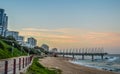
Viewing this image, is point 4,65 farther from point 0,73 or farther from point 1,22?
point 1,22

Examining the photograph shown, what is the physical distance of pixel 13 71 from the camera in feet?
44.1

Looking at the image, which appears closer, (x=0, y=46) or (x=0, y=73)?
(x=0, y=73)

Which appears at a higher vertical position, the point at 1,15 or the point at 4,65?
the point at 1,15

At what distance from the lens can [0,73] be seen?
1104 cm

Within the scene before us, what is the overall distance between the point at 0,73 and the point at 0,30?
137m

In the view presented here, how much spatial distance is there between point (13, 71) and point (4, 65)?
2.15 meters

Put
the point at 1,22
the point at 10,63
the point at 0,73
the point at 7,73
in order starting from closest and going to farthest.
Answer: the point at 0,73, the point at 7,73, the point at 10,63, the point at 1,22

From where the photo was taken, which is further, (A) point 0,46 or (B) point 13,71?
(A) point 0,46

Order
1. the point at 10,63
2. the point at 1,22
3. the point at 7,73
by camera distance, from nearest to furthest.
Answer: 1. the point at 7,73
2. the point at 10,63
3. the point at 1,22

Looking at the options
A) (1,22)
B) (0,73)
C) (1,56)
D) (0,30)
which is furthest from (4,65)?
(1,22)

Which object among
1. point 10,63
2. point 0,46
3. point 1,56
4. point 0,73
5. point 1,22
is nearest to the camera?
point 0,73

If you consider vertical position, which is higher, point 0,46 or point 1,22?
point 1,22

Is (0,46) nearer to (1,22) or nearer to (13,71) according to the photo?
(13,71)

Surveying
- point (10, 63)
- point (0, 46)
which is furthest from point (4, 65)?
point (0, 46)
